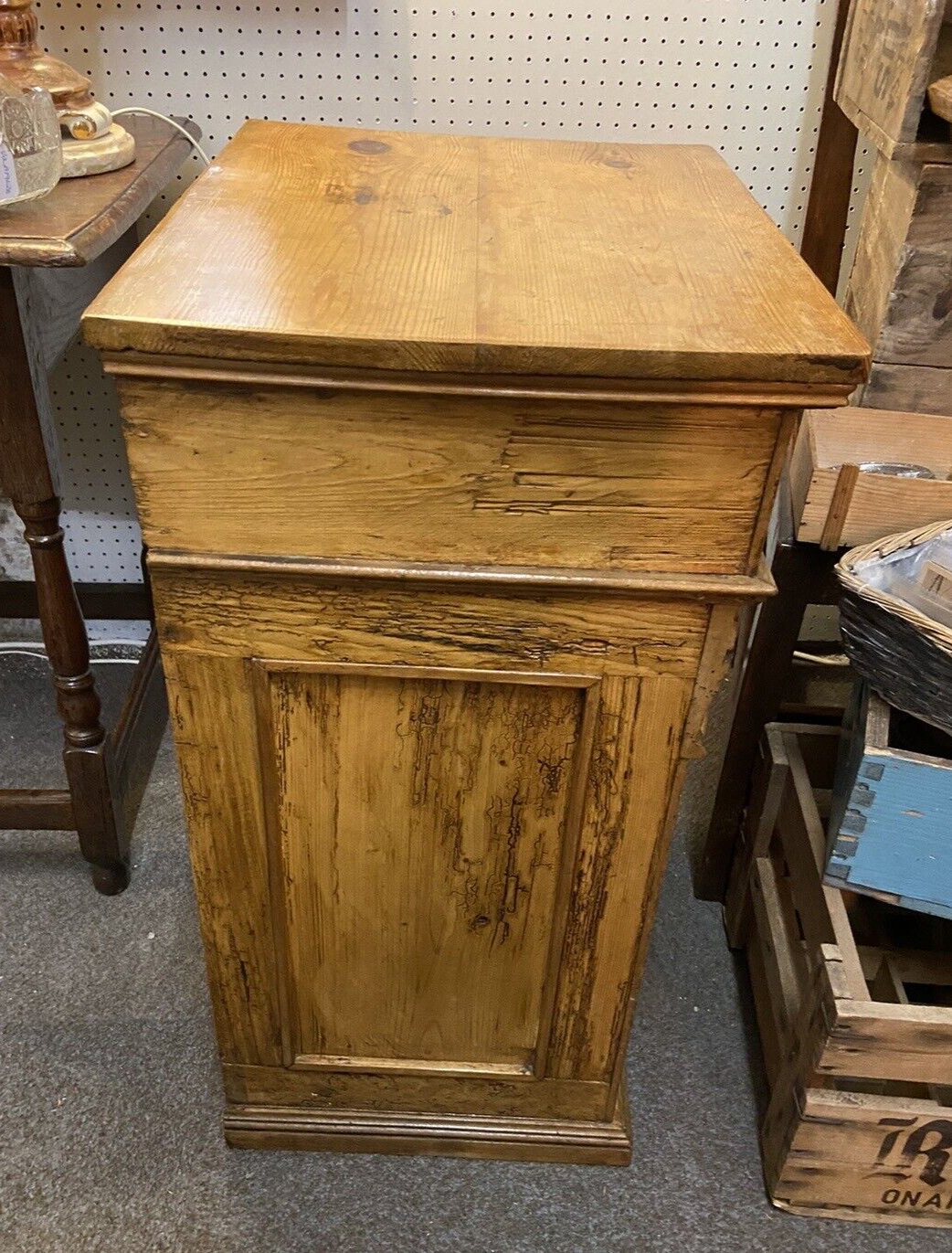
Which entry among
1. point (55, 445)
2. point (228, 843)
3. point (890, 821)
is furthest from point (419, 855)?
point (55, 445)

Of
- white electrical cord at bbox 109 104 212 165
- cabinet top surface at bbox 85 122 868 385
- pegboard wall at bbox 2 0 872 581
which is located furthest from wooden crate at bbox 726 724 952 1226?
white electrical cord at bbox 109 104 212 165

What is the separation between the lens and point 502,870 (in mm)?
985

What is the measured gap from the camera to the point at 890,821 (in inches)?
39.9

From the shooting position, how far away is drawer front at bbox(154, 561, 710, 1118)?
0.83 m

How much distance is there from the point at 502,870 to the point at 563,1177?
456 mm

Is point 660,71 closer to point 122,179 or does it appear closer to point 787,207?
point 787,207

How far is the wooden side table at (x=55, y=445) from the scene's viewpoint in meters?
1.03

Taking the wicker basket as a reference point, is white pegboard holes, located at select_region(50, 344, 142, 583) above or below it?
below

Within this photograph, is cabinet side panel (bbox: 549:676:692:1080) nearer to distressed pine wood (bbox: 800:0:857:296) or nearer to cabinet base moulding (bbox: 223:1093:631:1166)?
cabinet base moulding (bbox: 223:1093:631:1166)

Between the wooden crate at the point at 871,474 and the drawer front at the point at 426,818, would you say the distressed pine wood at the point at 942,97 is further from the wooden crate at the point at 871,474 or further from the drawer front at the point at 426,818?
the drawer front at the point at 426,818

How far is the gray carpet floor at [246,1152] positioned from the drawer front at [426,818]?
0.33ft

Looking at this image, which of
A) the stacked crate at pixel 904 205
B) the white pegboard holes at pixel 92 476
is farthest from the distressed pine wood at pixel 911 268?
the white pegboard holes at pixel 92 476

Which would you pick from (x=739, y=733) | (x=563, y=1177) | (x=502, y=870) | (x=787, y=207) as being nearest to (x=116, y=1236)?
(x=563, y=1177)

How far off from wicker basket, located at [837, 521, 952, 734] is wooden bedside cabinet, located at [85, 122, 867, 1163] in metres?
0.22
